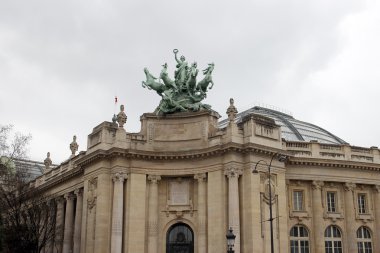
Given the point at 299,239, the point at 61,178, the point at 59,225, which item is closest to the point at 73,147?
the point at 61,178

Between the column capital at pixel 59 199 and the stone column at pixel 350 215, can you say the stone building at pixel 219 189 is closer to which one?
the stone column at pixel 350 215

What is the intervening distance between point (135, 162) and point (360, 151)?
71.4ft

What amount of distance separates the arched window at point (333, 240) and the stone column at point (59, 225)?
92.0 ft

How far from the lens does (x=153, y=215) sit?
44969 mm

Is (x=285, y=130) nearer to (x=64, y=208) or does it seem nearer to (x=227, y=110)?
(x=227, y=110)

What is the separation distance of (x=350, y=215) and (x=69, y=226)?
28.4 meters

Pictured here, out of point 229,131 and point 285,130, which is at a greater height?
point 285,130

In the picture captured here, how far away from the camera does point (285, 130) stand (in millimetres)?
55969

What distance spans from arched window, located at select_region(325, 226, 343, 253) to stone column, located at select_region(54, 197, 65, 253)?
28.0 meters

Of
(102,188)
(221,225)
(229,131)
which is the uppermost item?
(229,131)

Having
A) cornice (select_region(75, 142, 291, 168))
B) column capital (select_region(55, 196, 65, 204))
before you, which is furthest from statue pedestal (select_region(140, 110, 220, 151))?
column capital (select_region(55, 196, 65, 204))

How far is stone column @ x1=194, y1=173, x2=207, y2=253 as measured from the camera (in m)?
43.7

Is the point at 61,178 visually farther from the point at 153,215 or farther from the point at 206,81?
the point at 206,81

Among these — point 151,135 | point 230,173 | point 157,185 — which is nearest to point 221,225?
point 230,173
